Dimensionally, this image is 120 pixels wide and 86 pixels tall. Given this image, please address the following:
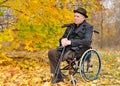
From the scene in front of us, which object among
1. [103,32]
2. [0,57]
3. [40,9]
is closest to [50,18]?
[40,9]

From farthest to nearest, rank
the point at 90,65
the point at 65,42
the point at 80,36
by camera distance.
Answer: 1. the point at 90,65
2. the point at 80,36
3. the point at 65,42

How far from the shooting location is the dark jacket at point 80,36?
564 centimetres

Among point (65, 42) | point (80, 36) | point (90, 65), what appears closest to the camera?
point (65, 42)

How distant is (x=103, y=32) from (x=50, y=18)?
3042 centimetres

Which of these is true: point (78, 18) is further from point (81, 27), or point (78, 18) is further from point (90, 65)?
point (90, 65)

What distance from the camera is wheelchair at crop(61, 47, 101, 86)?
561cm

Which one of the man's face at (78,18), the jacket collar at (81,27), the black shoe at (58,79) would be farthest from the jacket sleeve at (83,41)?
the black shoe at (58,79)

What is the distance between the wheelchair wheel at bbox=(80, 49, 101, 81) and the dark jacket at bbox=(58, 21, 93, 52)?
184 mm

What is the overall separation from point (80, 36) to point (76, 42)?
21 cm

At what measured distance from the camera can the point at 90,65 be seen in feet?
19.5

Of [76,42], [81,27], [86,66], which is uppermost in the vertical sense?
[81,27]

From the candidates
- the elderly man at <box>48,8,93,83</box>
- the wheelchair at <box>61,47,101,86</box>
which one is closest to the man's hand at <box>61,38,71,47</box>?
the elderly man at <box>48,8,93,83</box>

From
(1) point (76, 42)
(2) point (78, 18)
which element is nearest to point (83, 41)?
(1) point (76, 42)

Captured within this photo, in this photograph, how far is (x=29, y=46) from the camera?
997 cm
